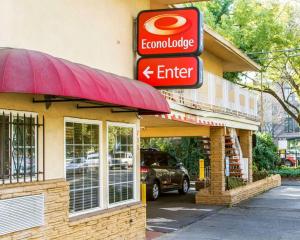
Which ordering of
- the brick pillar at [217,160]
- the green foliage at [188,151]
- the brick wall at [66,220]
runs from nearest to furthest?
the brick wall at [66,220] < the brick pillar at [217,160] < the green foliage at [188,151]

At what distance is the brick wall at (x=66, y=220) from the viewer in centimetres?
747

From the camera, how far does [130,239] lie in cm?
1036

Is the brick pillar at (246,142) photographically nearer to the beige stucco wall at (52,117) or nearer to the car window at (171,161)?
the car window at (171,161)

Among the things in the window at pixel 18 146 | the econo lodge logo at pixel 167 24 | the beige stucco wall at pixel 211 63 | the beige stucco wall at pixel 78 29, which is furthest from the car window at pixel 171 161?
the window at pixel 18 146

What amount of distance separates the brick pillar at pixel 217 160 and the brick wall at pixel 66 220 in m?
7.25

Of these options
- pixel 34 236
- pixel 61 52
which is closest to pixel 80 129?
pixel 61 52

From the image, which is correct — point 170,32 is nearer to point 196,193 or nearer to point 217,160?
point 217,160

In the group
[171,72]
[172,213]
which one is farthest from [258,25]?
[171,72]

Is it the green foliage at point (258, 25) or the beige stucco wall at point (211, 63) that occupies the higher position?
the green foliage at point (258, 25)

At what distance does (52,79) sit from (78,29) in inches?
97.3

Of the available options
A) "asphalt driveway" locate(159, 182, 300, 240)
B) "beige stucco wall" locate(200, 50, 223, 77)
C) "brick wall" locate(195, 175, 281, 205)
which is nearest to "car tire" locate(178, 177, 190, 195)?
"brick wall" locate(195, 175, 281, 205)

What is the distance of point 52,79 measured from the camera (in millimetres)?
6863

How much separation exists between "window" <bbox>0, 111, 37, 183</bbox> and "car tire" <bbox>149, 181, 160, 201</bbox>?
10772mm

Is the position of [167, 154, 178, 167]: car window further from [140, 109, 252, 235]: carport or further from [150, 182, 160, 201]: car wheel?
[150, 182, 160, 201]: car wheel
